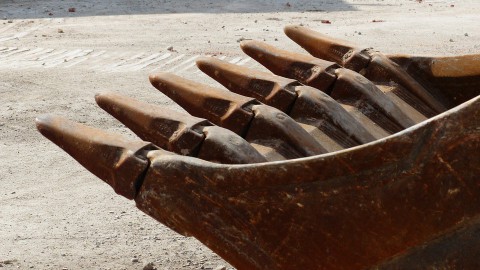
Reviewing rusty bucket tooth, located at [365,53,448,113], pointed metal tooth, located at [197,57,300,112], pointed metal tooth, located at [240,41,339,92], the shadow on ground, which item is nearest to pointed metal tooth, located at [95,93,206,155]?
pointed metal tooth, located at [197,57,300,112]

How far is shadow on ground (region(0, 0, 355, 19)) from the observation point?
13945 mm

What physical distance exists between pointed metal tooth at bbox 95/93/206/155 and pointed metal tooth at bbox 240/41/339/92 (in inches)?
45.0

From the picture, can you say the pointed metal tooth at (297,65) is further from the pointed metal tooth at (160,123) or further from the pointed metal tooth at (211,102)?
the pointed metal tooth at (160,123)

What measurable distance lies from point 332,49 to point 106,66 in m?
5.11

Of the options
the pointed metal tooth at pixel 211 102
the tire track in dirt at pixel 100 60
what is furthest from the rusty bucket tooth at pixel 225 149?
the tire track in dirt at pixel 100 60

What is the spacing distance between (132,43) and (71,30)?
139cm

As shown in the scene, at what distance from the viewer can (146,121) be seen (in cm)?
328

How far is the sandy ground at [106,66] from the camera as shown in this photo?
183 inches

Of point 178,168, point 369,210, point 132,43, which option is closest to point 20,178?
point 178,168

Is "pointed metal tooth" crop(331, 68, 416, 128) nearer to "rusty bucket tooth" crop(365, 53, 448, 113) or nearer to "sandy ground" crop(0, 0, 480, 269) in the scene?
"rusty bucket tooth" crop(365, 53, 448, 113)

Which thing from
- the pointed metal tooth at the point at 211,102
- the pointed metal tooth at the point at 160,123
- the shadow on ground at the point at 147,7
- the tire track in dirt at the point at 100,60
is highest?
the pointed metal tooth at the point at 160,123

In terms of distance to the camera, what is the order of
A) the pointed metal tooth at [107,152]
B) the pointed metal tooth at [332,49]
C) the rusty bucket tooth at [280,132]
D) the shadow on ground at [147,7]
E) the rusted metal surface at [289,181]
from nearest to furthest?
1. the rusted metal surface at [289,181]
2. the pointed metal tooth at [107,152]
3. the rusty bucket tooth at [280,132]
4. the pointed metal tooth at [332,49]
5. the shadow on ground at [147,7]

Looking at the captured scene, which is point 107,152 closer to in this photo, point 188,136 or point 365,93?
point 188,136

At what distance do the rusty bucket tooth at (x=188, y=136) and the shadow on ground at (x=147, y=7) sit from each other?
10.5 metres
